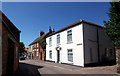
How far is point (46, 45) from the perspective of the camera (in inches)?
919

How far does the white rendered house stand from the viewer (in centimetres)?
1303

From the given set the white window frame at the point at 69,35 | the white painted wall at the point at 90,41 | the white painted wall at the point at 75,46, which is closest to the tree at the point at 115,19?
the white painted wall at the point at 90,41

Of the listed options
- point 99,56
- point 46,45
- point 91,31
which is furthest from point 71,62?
point 46,45

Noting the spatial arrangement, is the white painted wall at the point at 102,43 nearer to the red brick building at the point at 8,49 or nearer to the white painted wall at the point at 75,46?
the white painted wall at the point at 75,46

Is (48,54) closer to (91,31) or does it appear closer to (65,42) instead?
(65,42)

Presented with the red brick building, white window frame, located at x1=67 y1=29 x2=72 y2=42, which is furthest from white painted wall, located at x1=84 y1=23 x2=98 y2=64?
the red brick building

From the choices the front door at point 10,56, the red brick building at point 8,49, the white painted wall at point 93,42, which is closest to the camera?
the red brick building at point 8,49

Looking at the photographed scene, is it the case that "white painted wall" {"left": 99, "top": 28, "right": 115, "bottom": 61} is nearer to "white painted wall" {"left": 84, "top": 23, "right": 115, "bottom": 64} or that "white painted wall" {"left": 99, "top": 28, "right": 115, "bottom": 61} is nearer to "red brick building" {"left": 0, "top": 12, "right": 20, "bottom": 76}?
"white painted wall" {"left": 84, "top": 23, "right": 115, "bottom": 64}

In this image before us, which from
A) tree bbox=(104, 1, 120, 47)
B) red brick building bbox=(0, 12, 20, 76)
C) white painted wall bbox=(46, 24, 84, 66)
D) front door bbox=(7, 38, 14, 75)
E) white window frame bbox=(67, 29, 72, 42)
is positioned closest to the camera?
red brick building bbox=(0, 12, 20, 76)

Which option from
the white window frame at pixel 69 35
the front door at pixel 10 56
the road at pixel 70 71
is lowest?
the road at pixel 70 71

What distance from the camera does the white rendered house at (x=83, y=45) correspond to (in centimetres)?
1303

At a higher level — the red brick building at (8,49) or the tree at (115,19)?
the tree at (115,19)

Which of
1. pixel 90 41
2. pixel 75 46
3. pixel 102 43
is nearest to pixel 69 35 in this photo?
pixel 75 46

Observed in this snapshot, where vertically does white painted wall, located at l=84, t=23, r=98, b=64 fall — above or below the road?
above
